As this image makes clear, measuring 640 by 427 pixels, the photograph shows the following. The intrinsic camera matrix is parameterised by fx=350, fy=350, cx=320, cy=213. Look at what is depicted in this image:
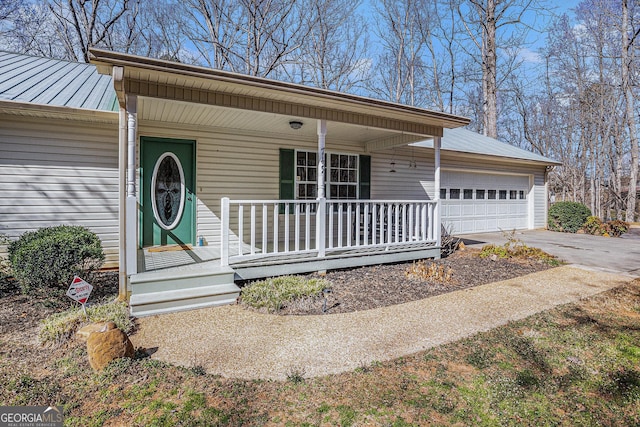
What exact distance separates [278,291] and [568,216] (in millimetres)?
12416

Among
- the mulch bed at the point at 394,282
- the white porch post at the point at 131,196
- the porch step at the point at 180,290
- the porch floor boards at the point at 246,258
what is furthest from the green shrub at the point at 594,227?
the white porch post at the point at 131,196

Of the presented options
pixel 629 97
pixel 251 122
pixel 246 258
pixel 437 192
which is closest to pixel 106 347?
pixel 246 258

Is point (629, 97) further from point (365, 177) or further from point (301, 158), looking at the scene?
point (301, 158)

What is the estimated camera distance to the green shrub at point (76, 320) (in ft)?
11.0

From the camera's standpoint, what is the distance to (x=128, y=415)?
2.20 metres

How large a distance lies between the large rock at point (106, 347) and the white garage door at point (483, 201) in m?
8.65

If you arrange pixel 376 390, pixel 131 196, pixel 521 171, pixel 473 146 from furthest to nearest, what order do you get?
pixel 521 171
pixel 473 146
pixel 131 196
pixel 376 390

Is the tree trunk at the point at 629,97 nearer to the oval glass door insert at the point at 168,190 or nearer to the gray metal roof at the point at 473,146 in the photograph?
the gray metal roof at the point at 473,146

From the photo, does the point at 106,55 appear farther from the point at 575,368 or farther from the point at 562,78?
the point at 562,78

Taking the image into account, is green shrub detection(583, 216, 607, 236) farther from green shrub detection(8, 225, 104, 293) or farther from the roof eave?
green shrub detection(8, 225, 104, 293)

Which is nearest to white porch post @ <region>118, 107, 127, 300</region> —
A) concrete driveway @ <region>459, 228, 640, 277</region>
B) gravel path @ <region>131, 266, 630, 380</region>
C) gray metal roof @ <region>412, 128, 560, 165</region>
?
gravel path @ <region>131, 266, 630, 380</region>

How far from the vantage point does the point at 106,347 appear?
275cm

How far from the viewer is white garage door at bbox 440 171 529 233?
413 inches

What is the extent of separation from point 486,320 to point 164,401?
11.0ft
